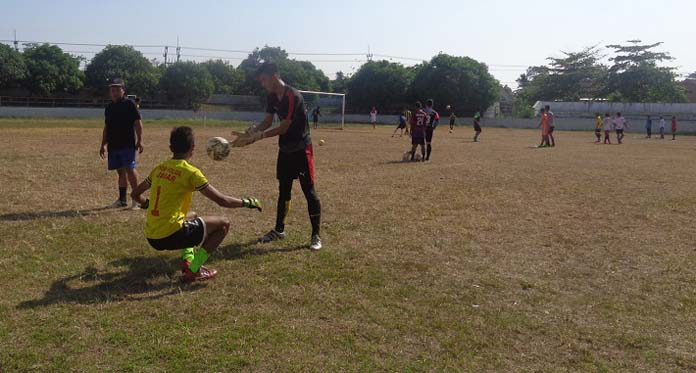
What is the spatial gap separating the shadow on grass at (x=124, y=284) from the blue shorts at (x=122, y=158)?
293 cm

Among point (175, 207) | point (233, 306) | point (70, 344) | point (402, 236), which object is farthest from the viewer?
point (402, 236)

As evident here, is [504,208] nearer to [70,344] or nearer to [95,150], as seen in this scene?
[70,344]

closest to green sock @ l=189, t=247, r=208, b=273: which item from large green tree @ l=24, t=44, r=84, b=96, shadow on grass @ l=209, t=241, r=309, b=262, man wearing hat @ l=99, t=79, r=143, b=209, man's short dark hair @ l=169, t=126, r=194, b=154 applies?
shadow on grass @ l=209, t=241, r=309, b=262

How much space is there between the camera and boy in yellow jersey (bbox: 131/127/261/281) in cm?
466

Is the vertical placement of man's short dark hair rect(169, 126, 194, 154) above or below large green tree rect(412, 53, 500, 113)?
below

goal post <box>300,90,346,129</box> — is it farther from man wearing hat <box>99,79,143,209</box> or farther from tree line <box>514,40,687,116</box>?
man wearing hat <box>99,79,143,209</box>

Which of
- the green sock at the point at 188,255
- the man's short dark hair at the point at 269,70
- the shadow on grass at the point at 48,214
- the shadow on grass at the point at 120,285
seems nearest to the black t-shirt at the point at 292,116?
the man's short dark hair at the point at 269,70

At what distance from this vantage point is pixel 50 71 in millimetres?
55000

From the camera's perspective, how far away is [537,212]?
8.51 metres

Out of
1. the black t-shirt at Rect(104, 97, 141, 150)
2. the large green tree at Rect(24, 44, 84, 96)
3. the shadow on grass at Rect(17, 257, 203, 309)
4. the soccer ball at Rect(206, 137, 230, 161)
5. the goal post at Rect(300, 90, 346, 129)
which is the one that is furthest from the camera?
the goal post at Rect(300, 90, 346, 129)

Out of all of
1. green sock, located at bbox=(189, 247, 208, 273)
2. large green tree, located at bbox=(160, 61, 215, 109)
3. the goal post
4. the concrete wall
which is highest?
large green tree, located at bbox=(160, 61, 215, 109)

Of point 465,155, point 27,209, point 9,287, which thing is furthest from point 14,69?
point 9,287

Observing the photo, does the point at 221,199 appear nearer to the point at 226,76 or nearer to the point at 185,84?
the point at 185,84

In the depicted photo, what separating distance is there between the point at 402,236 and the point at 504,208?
2.73 meters
